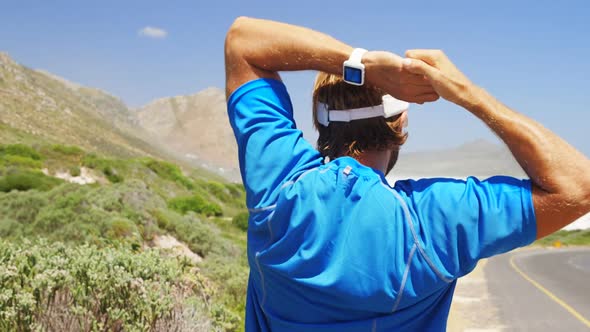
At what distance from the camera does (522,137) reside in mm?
1553

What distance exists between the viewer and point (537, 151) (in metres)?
1.54

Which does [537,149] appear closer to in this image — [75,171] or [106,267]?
[106,267]

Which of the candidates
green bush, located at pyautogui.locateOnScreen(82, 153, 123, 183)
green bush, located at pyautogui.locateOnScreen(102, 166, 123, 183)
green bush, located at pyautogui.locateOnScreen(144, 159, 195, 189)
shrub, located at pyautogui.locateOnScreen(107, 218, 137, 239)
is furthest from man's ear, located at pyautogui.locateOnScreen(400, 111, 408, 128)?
green bush, located at pyautogui.locateOnScreen(144, 159, 195, 189)

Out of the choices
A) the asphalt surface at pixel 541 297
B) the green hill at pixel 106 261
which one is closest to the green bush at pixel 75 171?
the green hill at pixel 106 261

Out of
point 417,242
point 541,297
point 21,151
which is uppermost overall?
point 417,242

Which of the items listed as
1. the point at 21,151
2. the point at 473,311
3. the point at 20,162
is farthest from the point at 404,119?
the point at 21,151

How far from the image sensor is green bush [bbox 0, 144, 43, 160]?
102ft

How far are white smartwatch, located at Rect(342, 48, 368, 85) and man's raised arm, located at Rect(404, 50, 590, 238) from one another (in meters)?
0.12

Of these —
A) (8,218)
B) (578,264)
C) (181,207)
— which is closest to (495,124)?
(8,218)

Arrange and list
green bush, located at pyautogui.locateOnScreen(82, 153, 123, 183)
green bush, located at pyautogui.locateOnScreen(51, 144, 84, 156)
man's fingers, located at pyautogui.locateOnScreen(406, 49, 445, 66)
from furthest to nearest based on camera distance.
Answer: green bush, located at pyautogui.locateOnScreen(51, 144, 84, 156) → green bush, located at pyautogui.locateOnScreen(82, 153, 123, 183) → man's fingers, located at pyautogui.locateOnScreen(406, 49, 445, 66)

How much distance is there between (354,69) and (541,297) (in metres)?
13.1

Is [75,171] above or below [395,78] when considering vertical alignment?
below

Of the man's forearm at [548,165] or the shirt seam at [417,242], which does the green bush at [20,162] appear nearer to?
the shirt seam at [417,242]

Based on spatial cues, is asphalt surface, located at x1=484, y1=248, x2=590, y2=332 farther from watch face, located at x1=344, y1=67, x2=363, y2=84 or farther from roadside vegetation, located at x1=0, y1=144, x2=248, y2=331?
watch face, located at x1=344, y1=67, x2=363, y2=84
